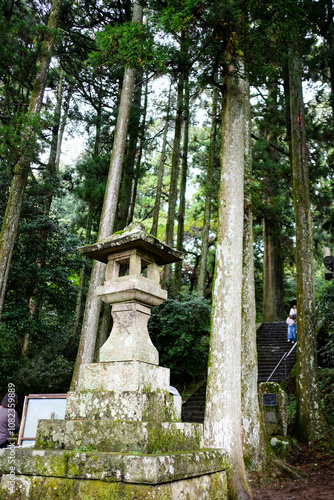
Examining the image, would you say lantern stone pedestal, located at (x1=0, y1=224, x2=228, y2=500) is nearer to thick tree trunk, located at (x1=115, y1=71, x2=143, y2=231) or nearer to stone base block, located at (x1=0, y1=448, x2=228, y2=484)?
stone base block, located at (x1=0, y1=448, x2=228, y2=484)

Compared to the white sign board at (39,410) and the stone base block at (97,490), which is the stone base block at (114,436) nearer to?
the stone base block at (97,490)

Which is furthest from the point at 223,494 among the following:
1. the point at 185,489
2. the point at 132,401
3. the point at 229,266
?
the point at 229,266

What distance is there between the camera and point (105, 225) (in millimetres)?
8977

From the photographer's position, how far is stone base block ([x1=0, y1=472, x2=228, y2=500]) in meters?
2.79

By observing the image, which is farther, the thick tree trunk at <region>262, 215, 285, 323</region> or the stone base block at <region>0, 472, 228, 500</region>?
the thick tree trunk at <region>262, 215, 285, 323</region>

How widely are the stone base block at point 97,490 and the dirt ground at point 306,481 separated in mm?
3087

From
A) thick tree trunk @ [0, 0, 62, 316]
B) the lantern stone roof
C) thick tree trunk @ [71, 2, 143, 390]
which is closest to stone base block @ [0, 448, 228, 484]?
the lantern stone roof

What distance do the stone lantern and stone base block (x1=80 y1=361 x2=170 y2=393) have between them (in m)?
0.10

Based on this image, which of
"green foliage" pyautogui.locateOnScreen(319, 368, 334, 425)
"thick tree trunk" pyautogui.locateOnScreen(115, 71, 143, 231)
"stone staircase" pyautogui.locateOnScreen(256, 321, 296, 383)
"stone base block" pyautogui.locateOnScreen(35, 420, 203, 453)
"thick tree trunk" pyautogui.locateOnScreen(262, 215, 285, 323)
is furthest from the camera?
"thick tree trunk" pyautogui.locateOnScreen(262, 215, 285, 323)

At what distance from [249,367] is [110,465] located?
4881mm

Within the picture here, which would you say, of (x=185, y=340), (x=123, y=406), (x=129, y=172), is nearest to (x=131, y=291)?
(x=123, y=406)

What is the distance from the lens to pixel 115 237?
4.16m

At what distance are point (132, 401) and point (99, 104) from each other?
14337 millimetres

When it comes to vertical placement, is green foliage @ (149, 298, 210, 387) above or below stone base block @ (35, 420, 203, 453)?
above
